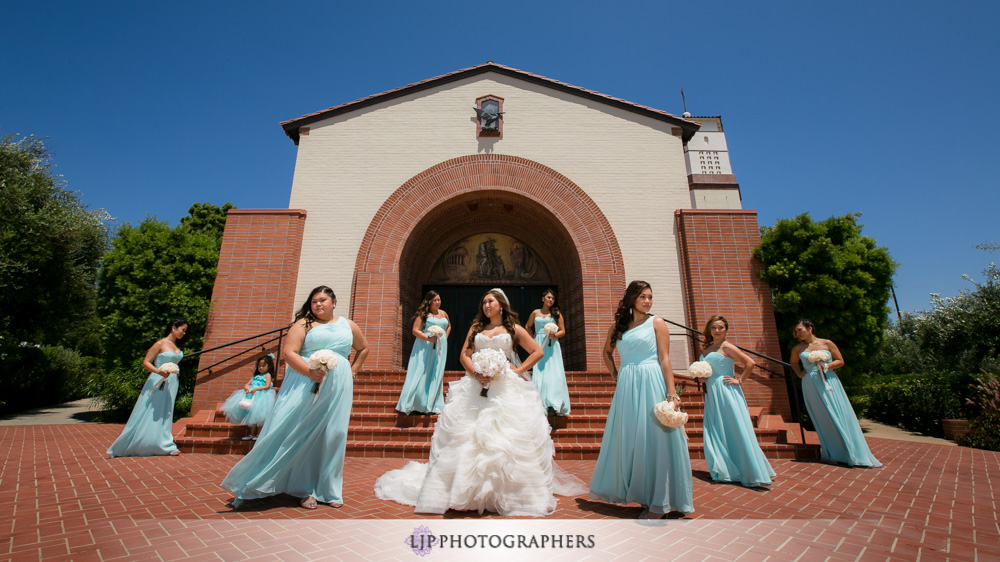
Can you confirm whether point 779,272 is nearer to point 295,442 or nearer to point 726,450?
point 726,450

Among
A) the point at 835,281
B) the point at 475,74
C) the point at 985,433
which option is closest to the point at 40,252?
the point at 475,74

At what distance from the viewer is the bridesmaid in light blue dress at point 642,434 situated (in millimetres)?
3453

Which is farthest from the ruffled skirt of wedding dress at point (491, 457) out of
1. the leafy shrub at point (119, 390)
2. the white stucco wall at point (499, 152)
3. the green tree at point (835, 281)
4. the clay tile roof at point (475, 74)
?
the clay tile roof at point (475, 74)

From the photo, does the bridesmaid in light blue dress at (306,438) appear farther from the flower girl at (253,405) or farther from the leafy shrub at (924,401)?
the leafy shrub at (924,401)

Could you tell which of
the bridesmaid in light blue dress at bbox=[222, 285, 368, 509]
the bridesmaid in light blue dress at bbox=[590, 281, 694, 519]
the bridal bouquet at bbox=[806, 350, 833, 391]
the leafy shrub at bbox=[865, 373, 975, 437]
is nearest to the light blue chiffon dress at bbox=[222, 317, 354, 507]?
the bridesmaid in light blue dress at bbox=[222, 285, 368, 509]

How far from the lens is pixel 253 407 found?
7230mm

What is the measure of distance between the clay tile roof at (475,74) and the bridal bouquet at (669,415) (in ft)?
33.6

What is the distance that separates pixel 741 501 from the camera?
4141 millimetres

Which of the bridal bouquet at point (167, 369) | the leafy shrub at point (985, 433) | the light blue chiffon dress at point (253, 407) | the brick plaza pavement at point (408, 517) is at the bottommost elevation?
the brick plaza pavement at point (408, 517)

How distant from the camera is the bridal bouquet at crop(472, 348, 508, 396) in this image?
3.79 meters

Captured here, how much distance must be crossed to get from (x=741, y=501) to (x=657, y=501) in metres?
1.34

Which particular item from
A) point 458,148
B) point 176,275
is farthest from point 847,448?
point 176,275

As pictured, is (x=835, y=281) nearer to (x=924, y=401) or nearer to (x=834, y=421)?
(x=834, y=421)

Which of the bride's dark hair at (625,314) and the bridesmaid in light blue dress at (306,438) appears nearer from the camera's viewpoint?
the bridesmaid in light blue dress at (306,438)
